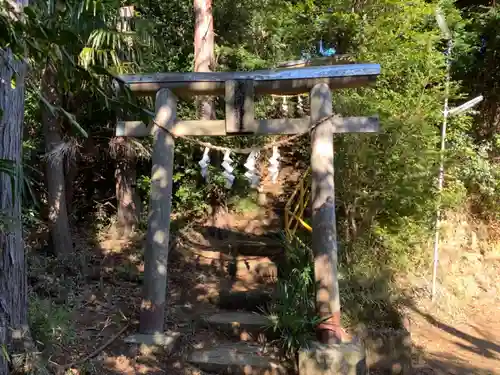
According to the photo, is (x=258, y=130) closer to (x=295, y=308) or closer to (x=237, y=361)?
(x=295, y=308)

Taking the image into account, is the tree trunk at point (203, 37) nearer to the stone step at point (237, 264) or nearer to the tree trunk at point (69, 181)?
the tree trunk at point (69, 181)

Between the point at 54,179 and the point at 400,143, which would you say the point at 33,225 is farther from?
the point at 400,143

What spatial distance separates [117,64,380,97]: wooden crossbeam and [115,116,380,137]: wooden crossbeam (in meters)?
0.35

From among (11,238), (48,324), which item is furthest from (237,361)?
(11,238)

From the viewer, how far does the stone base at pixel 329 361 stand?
4.31 metres

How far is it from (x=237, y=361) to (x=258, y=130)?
232 centimetres

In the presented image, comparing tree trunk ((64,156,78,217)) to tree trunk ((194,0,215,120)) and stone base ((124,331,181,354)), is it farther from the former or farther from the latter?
stone base ((124,331,181,354))

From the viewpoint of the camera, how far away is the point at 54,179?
22.6 ft

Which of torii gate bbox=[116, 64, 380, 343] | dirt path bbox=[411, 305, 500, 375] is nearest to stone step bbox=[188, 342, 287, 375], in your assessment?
torii gate bbox=[116, 64, 380, 343]

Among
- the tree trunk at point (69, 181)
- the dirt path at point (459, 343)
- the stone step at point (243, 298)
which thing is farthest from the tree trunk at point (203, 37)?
the dirt path at point (459, 343)

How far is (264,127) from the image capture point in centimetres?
483

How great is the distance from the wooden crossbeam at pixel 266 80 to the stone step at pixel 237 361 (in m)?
2.72

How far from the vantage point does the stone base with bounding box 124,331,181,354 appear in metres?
4.53

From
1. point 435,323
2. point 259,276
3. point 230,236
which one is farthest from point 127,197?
point 435,323
